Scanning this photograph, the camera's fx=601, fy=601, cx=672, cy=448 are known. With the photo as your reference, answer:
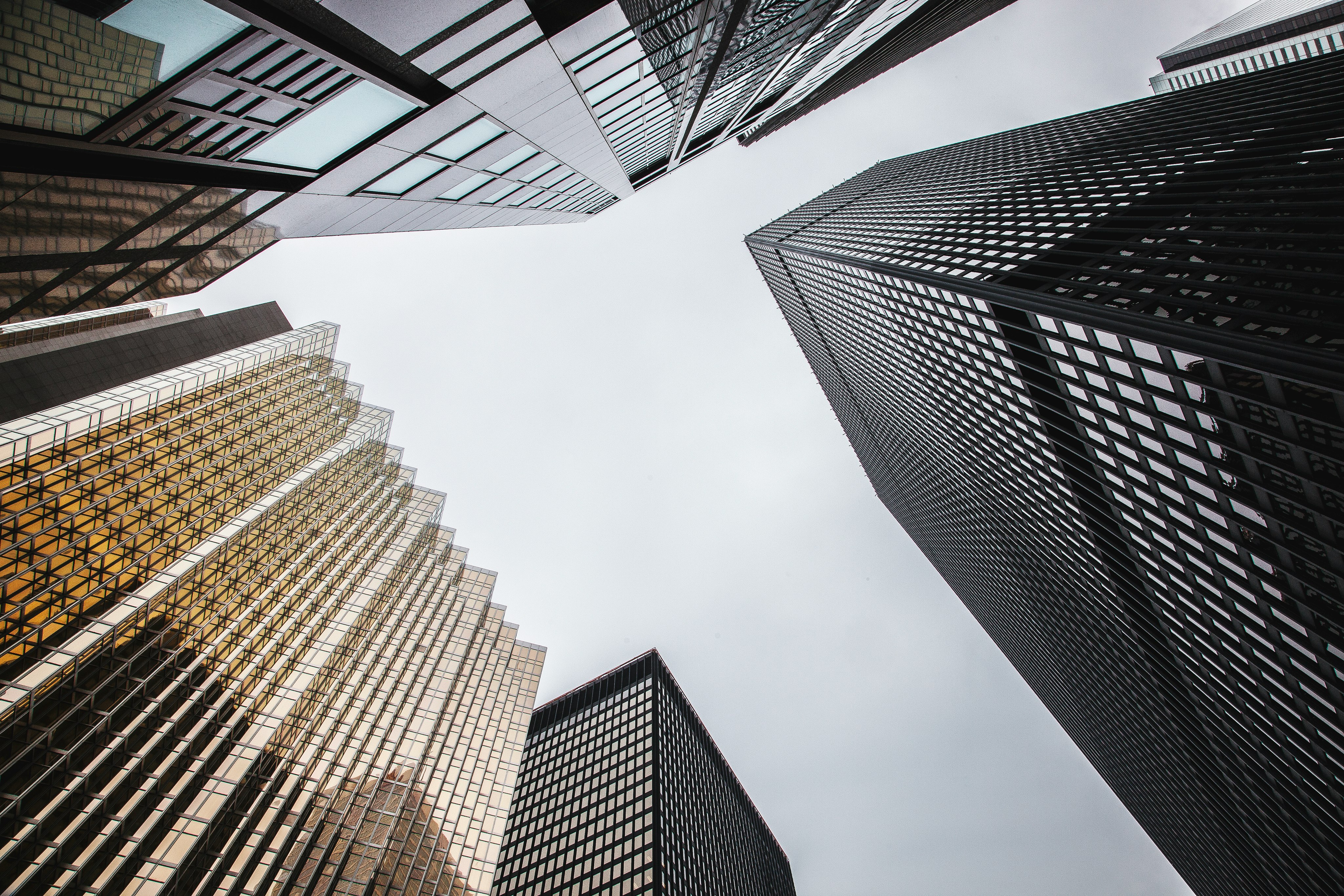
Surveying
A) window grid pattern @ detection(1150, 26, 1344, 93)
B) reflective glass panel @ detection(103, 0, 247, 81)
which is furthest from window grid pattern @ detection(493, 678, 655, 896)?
window grid pattern @ detection(1150, 26, 1344, 93)

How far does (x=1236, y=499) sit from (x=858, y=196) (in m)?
99.9

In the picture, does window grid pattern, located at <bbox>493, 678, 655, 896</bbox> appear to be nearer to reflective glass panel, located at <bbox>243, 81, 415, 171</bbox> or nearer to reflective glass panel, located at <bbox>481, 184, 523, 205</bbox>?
reflective glass panel, located at <bbox>481, 184, 523, 205</bbox>

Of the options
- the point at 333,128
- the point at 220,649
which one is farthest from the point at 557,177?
the point at 220,649

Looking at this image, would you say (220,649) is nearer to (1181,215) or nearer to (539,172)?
(539,172)

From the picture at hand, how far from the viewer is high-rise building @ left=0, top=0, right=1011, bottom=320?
21.2 ft

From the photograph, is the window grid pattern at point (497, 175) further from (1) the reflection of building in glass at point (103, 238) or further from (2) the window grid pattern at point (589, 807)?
(2) the window grid pattern at point (589, 807)

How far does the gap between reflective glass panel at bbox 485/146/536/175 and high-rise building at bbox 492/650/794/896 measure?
7456cm

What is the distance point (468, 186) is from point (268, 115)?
394 inches

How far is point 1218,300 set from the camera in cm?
2416

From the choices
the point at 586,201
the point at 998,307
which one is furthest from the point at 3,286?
the point at 998,307

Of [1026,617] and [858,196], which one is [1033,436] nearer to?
[1026,617]

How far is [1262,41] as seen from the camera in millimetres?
117625

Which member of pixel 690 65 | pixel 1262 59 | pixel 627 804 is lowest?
pixel 627 804

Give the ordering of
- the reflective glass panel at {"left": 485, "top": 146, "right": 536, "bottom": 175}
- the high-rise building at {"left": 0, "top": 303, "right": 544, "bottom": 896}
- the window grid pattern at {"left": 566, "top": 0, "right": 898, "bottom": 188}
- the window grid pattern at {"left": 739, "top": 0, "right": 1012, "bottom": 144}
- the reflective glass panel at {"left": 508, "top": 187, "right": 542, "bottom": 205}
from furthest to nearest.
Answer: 1. the window grid pattern at {"left": 739, "top": 0, "right": 1012, "bottom": 144}
2. the high-rise building at {"left": 0, "top": 303, "right": 544, "bottom": 896}
3. the reflective glass panel at {"left": 508, "top": 187, "right": 542, "bottom": 205}
4. the reflective glass panel at {"left": 485, "top": 146, "right": 536, "bottom": 175}
5. the window grid pattern at {"left": 566, "top": 0, "right": 898, "bottom": 188}
